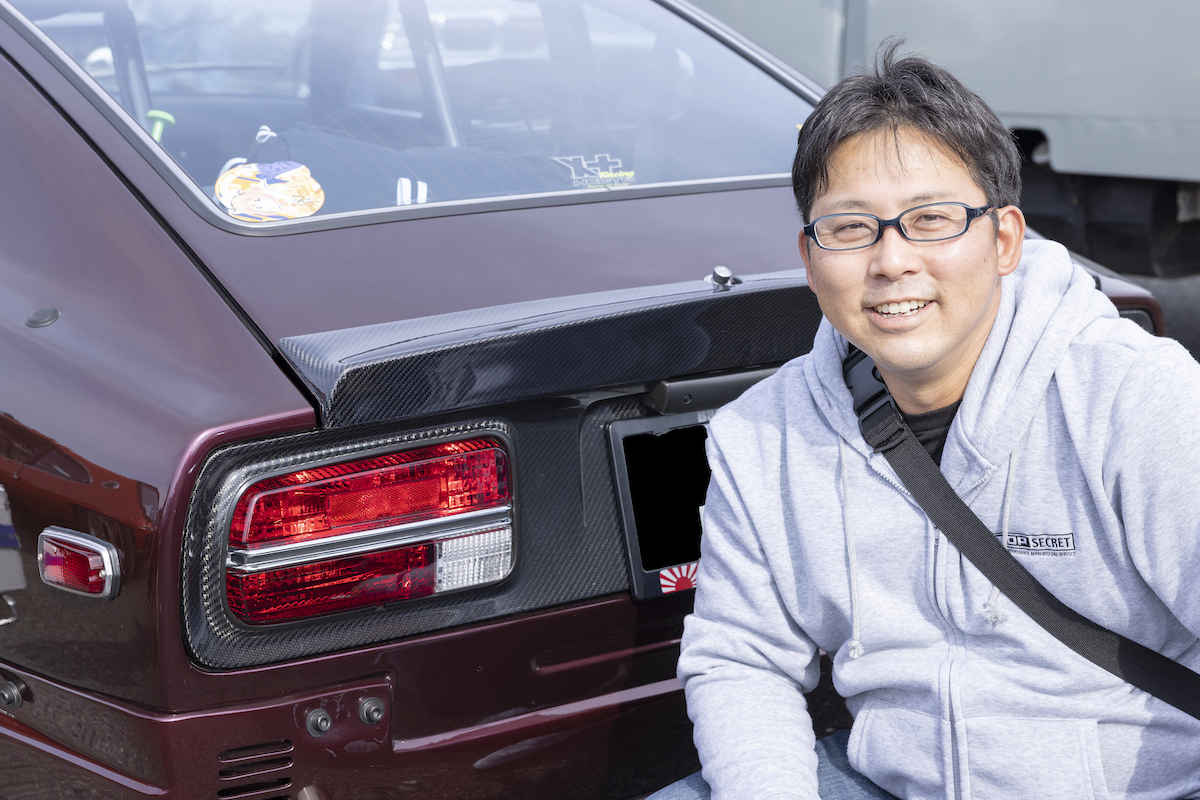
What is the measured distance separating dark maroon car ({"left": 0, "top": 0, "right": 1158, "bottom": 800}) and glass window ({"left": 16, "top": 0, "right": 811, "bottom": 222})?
2cm

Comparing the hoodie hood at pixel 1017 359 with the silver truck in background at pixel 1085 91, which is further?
the silver truck in background at pixel 1085 91

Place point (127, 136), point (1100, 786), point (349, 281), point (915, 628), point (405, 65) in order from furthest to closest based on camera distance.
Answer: point (405, 65), point (127, 136), point (349, 281), point (915, 628), point (1100, 786)

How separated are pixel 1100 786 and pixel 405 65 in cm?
203

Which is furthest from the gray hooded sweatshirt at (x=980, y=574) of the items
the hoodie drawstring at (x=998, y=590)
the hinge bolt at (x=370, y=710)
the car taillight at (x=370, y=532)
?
the hinge bolt at (x=370, y=710)

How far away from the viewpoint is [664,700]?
1962 millimetres

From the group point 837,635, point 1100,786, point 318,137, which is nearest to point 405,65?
point 318,137

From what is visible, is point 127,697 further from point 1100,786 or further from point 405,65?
point 405,65

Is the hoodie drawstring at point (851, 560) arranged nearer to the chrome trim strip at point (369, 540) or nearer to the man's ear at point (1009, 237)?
the man's ear at point (1009, 237)

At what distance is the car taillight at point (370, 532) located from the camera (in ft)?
5.35

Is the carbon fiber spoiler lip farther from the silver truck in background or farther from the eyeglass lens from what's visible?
the silver truck in background

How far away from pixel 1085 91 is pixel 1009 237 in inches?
158

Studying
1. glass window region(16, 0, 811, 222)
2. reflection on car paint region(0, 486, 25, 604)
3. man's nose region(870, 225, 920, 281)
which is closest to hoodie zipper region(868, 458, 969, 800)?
man's nose region(870, 225, 920, 281)

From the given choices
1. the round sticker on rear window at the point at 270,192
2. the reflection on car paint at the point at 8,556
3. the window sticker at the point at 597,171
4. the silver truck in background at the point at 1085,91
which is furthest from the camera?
the silver truck in background at the point at 1085,91

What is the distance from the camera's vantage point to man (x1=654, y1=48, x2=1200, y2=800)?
4.95 feet
